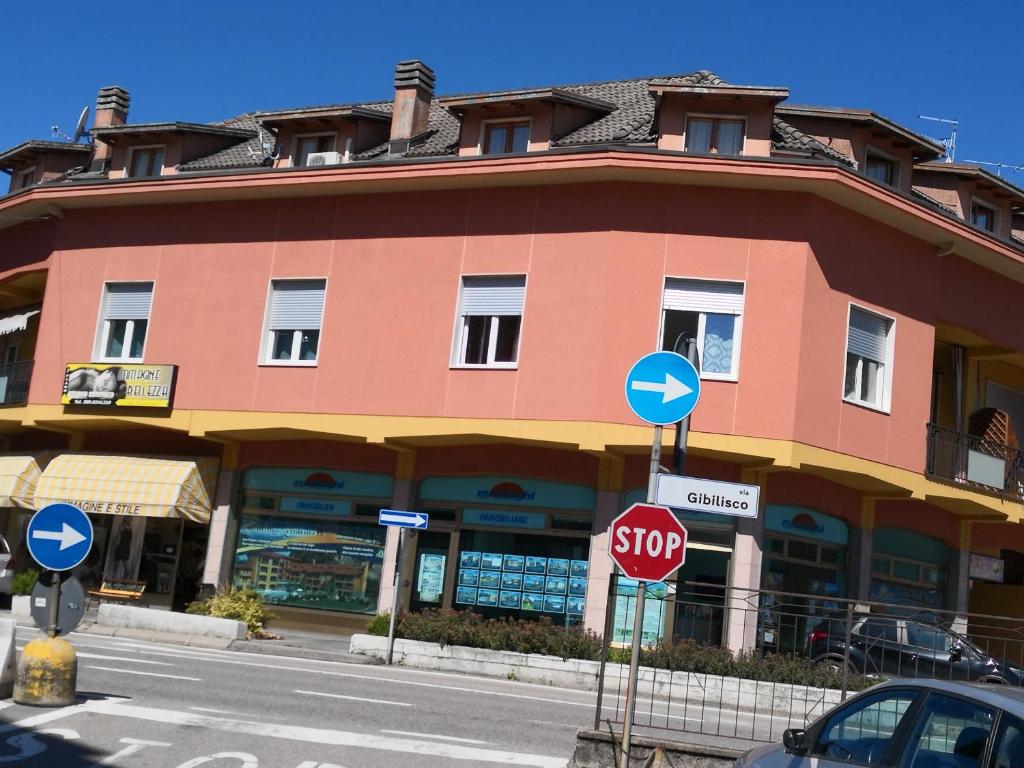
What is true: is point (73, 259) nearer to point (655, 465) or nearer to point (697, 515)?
point (697, 515)

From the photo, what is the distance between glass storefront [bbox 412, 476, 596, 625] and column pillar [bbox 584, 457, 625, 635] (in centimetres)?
27

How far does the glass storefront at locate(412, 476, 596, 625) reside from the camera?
2314cm

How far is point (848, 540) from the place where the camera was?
947 inches

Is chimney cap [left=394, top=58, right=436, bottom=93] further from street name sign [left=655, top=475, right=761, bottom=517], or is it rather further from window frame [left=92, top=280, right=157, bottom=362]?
street name sign [left=655, top=475, right=761, bottom=517]

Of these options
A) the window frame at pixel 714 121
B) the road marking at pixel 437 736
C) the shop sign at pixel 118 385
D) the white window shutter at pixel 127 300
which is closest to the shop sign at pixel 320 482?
the shop sign at pixel 118 385

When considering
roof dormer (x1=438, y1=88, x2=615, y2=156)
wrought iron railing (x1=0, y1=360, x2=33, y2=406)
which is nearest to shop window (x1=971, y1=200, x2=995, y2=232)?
roof dormer (x1=438, y1=88, x2=615, y2=156)

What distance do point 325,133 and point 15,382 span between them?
9.36 m

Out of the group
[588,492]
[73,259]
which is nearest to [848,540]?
[588,492]

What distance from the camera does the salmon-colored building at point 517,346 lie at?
22.4 meters

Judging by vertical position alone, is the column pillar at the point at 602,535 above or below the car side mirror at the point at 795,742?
above

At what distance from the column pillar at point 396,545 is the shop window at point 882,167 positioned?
34.7 feet

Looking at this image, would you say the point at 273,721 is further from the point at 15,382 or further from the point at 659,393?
the point at 15,382

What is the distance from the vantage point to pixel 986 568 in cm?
2712

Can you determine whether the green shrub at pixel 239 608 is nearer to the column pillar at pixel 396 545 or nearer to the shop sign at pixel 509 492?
the column pillar at pixel 396 545
